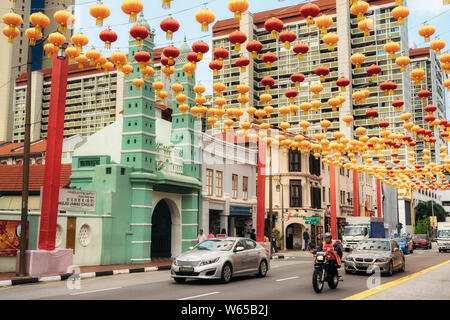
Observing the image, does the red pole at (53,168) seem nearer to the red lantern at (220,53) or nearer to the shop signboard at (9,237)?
the shop signboard at (9,237)

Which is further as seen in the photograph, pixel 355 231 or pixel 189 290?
pixel 355 231

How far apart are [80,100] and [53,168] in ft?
293

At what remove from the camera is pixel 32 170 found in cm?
2906

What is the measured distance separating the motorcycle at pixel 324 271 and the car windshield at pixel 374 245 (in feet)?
18.3

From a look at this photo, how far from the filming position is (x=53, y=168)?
57.8 ft

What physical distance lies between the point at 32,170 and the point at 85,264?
35.1ft

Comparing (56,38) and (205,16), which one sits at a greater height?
(205,16)

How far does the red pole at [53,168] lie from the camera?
1736 centimetres

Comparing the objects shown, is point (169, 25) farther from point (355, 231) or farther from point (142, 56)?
point (355, 231)

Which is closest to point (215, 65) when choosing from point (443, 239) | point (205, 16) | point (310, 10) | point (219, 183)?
point (205, 16)

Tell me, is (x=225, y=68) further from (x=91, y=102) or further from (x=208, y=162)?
(x=208, y=162)

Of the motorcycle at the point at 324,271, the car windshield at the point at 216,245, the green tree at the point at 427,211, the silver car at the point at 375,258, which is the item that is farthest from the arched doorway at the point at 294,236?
the green tree at the point at 427,211

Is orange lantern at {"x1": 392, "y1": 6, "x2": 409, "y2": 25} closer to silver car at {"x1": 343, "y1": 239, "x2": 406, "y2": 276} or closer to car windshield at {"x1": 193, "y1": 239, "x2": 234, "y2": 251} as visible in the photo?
car windshield at {"x1": 193, "y1": 239, "x2": 234, "y2": 251}

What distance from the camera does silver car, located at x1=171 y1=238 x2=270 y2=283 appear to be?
13.8 meters
